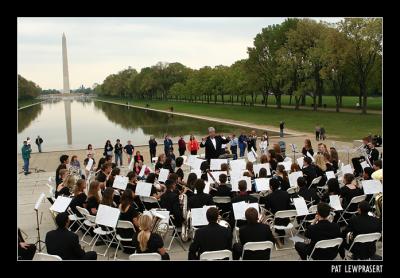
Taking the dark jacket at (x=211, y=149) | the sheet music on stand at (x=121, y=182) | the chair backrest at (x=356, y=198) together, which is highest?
the dark jacket at (x=211, y=149)

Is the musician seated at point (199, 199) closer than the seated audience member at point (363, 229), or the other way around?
the seated audience member at point (363, 229)

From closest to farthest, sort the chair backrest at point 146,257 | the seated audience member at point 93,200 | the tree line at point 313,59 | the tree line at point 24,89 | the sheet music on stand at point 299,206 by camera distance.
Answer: the chair backrest at point 146,257
the sheet music on stand at point 299,206
the seated audience member at point 93,200
the tree line at point 313,59
the tree line at point 24,89

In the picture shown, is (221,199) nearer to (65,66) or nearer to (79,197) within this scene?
(79,197)

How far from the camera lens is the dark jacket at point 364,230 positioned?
749cm

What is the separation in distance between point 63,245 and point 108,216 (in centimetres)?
139

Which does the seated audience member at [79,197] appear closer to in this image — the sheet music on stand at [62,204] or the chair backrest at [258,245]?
the sheet music on stand at [62,204]

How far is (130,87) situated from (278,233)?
535 ft

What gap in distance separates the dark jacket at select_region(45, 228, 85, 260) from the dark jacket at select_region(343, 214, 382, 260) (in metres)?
5.21

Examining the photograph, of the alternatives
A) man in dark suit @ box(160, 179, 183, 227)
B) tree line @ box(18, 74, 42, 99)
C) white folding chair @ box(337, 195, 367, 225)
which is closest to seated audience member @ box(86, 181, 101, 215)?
man in dark suit @ box(160, 179, 183, 227)

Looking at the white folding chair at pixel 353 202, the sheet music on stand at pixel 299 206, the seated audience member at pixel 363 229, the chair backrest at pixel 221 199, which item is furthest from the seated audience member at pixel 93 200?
the white folding chair at pixel 353 202

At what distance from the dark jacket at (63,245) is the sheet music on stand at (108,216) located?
1.16 meters

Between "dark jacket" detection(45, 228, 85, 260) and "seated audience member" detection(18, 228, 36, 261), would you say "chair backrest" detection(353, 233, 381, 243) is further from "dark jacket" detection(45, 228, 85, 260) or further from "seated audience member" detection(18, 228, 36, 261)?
"seated audience member" detection(18, 228, 36, 261)
